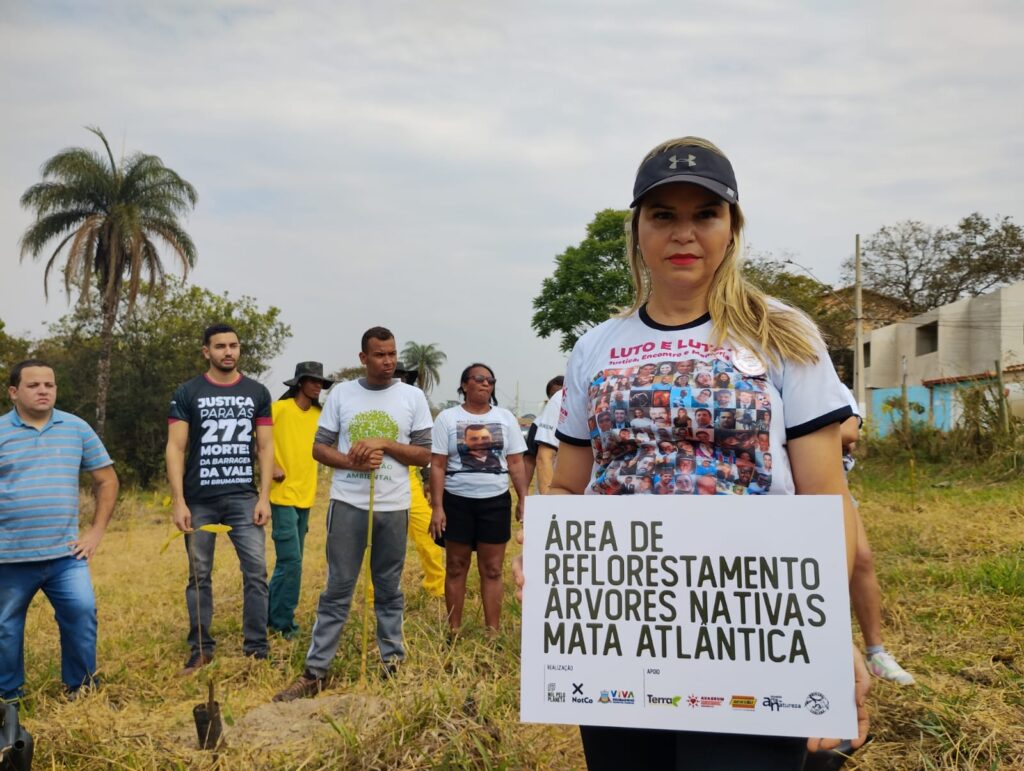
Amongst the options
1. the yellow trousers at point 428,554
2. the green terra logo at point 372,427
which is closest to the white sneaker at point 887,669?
the green terra logo at point 372,427

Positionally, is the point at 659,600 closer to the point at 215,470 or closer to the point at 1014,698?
the point at 1014,698

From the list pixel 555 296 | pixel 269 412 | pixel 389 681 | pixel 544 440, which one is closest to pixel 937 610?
Result: pixel 544 440

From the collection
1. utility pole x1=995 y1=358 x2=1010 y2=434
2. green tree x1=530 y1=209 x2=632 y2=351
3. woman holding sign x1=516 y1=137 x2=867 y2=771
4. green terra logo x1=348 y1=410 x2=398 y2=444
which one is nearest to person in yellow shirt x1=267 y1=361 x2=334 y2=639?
green terra logo x1=348 y1=410 x2=398 y2=444

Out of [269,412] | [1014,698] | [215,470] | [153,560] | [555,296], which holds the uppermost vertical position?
[555,296]

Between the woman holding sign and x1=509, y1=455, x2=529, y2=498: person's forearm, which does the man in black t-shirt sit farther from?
the woman holding sign

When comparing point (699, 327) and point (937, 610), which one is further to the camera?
point (937, 610)

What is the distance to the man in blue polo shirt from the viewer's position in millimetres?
4738

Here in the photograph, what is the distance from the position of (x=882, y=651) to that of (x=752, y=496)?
3.14 m

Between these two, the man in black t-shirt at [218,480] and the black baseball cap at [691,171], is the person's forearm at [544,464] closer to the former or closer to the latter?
the man in black t-shirt at [218,480]

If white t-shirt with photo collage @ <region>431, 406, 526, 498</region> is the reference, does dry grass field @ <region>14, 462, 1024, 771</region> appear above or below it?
below

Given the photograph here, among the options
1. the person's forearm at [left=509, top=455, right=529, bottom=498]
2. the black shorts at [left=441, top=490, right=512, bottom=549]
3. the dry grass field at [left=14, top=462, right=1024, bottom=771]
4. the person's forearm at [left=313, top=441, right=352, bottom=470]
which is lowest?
the dry grass field at [left=14, top=462, right=1024, bottom=771]

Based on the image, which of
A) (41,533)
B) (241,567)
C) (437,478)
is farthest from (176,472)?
(437,478)

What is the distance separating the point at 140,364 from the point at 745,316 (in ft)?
83.8

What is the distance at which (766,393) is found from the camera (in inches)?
65.9
